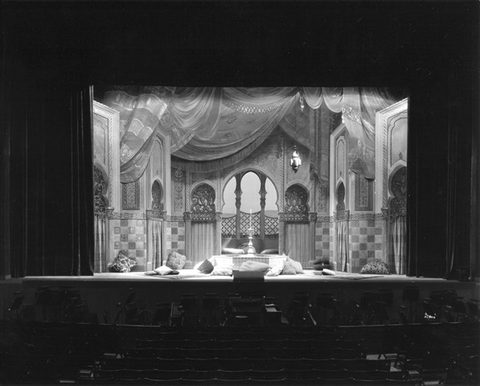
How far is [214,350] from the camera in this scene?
16.5ft

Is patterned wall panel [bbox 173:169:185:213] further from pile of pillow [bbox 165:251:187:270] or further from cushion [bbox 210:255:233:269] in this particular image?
cushion [bbox 210:255:233:269]

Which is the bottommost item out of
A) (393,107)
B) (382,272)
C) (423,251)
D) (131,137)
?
(382,272)

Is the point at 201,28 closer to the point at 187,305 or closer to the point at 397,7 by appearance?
the point at 397,7

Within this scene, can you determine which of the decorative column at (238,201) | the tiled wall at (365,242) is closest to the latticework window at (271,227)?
the decorative column at (238,201)

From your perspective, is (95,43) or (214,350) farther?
(95,43)

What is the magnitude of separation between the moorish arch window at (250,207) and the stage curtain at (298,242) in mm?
587

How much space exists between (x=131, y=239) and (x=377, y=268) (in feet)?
23.4

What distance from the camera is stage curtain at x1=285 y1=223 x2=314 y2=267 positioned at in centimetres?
1717

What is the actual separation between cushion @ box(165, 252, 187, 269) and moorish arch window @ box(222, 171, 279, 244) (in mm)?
2458

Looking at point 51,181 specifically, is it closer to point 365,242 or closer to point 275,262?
point 275,262

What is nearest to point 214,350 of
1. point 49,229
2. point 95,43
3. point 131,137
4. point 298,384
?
point 298,384

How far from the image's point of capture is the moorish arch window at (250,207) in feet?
58.4

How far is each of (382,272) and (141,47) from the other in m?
8.44

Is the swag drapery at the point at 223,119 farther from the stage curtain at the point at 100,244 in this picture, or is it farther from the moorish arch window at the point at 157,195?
the stage curtain at the point at 100,244
